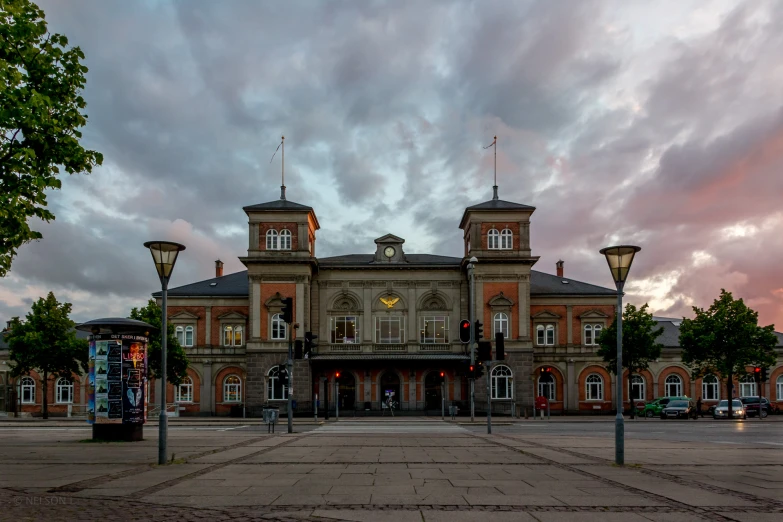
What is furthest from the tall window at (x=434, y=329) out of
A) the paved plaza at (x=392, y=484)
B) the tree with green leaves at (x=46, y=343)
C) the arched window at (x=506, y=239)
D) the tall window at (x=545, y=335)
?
the paved plaza at (x=392, y=484)

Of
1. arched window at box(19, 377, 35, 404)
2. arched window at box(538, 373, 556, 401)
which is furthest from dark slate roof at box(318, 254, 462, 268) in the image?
arched window at box(19, 377, 35, 404)

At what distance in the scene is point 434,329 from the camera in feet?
208

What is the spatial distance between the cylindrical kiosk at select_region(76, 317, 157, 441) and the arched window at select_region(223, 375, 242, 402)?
3904 cm

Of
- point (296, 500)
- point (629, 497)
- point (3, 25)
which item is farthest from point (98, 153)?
point (629, 497)

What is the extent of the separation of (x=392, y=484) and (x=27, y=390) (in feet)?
202

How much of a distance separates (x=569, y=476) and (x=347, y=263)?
49310 mm

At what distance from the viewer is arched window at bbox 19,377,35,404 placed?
64.9 m

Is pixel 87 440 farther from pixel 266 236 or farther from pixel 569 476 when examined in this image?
pixel 266 236

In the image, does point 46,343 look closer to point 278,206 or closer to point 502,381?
point 278,206

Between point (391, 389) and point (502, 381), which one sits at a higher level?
Result: point (502, 381)

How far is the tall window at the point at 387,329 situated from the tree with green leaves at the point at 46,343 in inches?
918

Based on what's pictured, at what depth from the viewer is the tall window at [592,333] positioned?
64.7m

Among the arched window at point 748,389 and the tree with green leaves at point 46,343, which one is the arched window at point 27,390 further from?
the arched window at point 748,389

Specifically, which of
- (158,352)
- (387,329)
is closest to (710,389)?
(387,329)
